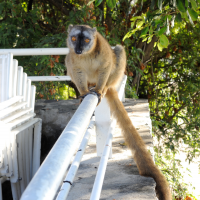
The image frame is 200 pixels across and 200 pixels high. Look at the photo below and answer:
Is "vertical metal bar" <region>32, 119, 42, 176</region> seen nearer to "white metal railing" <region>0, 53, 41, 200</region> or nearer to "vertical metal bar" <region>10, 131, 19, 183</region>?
"white metal railing" <region>0, 53, 41, 200</region>

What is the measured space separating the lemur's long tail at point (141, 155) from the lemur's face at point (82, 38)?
3.01 feet

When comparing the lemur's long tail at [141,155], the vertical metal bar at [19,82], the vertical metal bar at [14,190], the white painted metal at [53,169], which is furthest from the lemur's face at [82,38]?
the white painted metal at [53,169]

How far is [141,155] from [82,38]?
68.2 inches

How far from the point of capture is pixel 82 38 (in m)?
3.03

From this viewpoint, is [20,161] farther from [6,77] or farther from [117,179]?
[117,179]

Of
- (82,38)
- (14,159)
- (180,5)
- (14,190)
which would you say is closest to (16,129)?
(14,159)

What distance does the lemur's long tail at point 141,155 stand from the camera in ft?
5.52

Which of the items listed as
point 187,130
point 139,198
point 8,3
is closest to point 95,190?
point 139,198

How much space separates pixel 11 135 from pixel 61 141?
6.73 ft

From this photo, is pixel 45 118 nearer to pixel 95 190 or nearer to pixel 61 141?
pixel 95 190

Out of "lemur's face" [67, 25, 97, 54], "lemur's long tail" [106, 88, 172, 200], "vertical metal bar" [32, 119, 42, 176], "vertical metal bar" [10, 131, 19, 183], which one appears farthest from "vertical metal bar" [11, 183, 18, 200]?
"lemur's face" [67, 25, 97, 54]

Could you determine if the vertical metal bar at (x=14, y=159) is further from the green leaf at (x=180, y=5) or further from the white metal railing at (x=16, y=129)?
the green leaf at (x=180, y=5)

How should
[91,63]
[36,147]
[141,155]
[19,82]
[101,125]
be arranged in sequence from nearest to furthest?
[141,155], [101,125], [19,82], [91,63], [36,147]

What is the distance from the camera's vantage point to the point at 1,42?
191 inches
